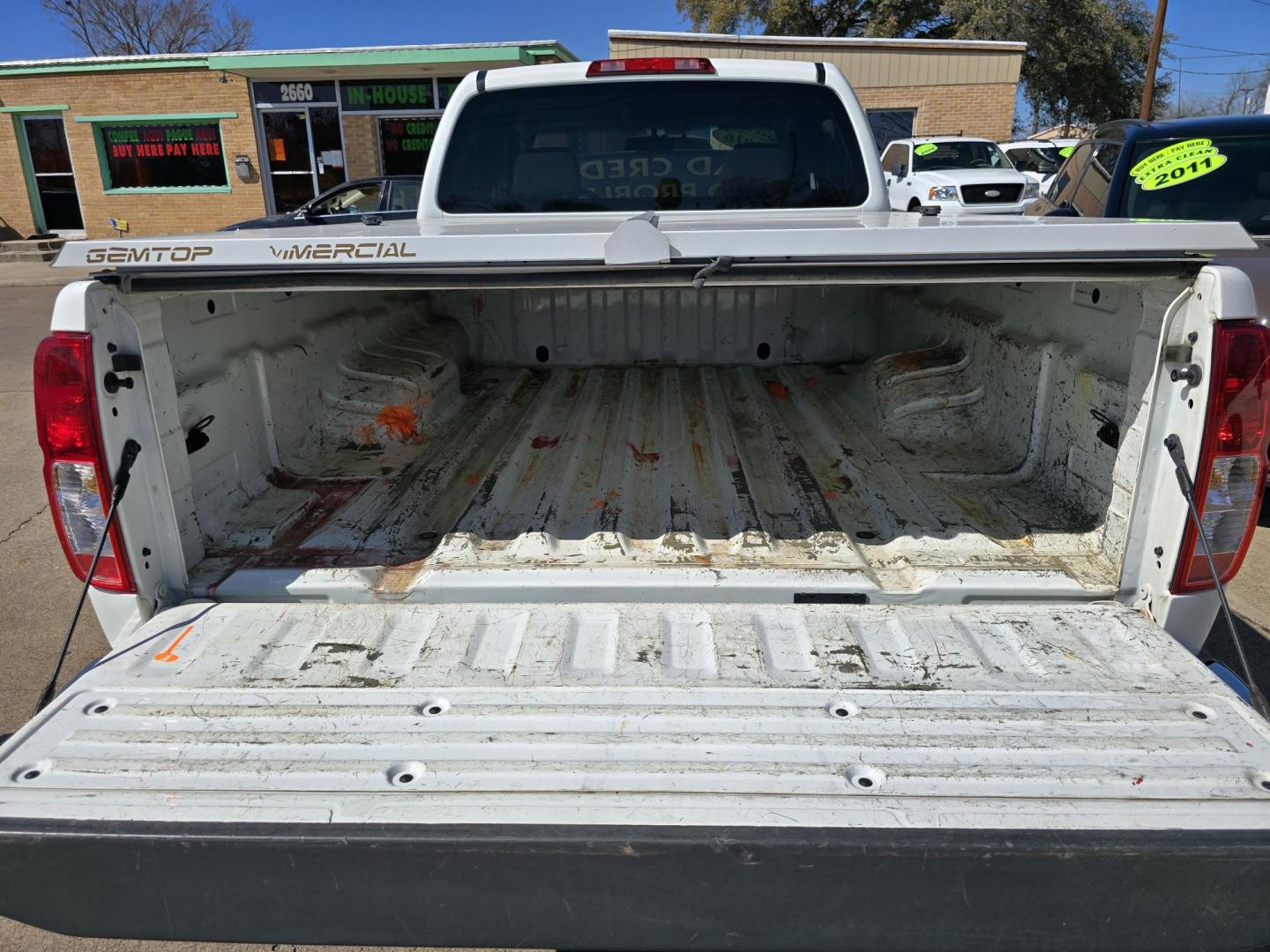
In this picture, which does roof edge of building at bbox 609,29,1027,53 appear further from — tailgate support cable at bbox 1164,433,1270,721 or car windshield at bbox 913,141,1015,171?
tailgate support cable at bbox 1164,433,1270,721

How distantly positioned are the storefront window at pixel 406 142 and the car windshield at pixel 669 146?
17.2 meters

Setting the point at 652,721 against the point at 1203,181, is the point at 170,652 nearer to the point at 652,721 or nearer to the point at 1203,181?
the point at 652,721

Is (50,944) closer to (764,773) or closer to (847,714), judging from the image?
(764,773)

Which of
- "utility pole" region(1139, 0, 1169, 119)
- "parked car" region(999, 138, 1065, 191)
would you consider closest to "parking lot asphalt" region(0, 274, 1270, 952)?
"parked car" region(999, 138, 1065, 191)

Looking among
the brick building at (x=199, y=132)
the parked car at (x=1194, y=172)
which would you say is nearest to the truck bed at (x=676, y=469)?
the parked car at (x=1194, y=172)

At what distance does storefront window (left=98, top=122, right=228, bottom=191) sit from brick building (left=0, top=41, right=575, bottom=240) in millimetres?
25

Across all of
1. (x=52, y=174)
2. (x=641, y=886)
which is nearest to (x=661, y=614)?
(x=641, y=886)

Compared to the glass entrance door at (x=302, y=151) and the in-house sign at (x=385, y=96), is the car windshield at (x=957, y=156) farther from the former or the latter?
the glass entrance door at (x=302, y=151)

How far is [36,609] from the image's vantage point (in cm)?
422

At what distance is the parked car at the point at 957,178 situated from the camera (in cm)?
1639

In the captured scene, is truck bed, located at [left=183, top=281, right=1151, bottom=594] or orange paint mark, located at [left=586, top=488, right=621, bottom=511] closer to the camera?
truck bed, located at [left=183, top=281, right=1151, bottom=594]

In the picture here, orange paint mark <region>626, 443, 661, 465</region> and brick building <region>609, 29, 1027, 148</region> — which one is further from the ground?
brick building <region>609, 29, 1027, 148</region>

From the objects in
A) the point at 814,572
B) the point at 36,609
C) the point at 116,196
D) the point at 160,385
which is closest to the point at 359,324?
the point at 160,385

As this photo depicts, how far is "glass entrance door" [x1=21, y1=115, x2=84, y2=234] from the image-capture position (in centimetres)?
2055
